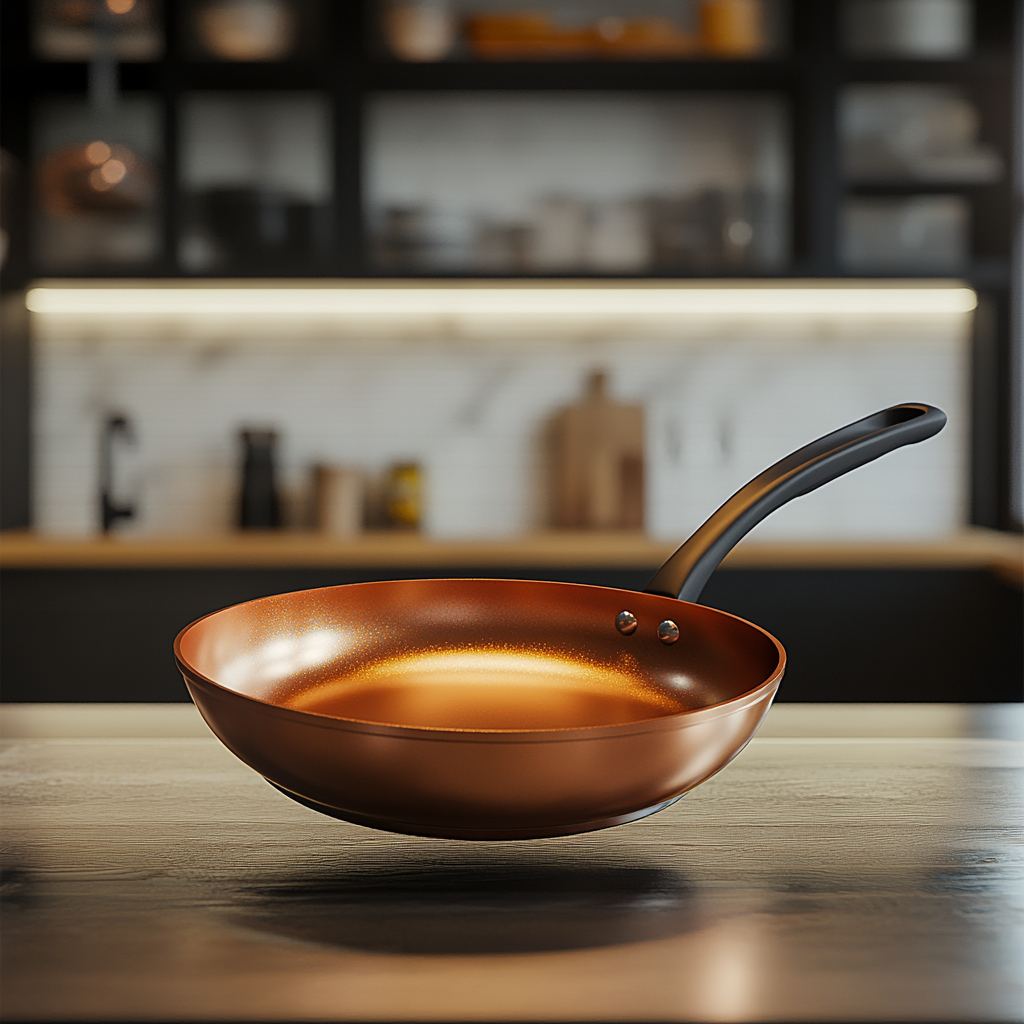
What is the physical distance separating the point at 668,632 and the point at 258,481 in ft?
6.77

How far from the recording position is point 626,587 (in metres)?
2.10

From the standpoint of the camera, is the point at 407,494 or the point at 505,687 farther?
the point at 407,494

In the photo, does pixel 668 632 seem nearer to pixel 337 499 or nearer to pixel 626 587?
pixel 626 587

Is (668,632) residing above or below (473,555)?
above

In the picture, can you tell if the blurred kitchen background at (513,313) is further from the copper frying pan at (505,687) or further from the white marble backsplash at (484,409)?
the copper frying pan at (505,687)

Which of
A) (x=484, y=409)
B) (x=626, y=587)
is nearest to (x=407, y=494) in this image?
(x=484, y=409)

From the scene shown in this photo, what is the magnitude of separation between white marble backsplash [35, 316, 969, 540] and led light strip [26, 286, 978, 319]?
2.3 inches

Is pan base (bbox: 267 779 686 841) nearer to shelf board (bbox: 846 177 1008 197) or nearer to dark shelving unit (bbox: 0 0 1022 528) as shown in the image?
dark shelving unit (bbox: 0 0 1022 528)

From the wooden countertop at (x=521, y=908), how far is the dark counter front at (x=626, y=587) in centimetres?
154

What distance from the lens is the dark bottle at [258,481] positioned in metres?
2.48

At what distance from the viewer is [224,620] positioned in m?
0.54

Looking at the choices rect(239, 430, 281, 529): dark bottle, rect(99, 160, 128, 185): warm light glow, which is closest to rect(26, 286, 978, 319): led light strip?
rect(239, 430, 281, 529): dark bottle

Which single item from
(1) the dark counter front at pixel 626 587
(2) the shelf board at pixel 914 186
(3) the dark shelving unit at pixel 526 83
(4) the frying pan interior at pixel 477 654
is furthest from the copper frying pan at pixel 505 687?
(2) the shelf board at pixel 914 186

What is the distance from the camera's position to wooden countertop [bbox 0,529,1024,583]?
6.87ft
